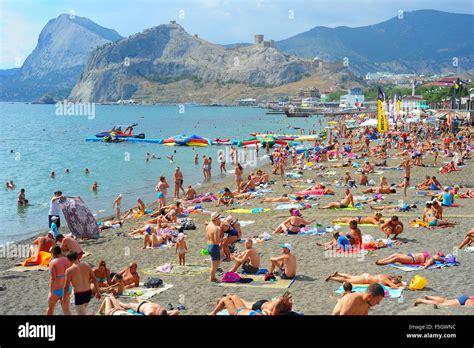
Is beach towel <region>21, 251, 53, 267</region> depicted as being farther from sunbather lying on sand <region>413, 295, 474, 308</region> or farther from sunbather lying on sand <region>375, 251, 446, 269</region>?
sunbather lying on sand <region>413, 295, 474, 308</region>

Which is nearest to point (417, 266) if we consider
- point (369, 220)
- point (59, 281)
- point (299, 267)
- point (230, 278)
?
point (299, 267)

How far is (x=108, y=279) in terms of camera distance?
34.0ft

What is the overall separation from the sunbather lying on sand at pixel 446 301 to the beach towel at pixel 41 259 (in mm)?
8376

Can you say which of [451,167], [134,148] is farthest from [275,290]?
[134,148]

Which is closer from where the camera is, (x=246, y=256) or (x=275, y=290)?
(x=275, y=290)

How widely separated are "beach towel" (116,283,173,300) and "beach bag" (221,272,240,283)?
40.6 inches

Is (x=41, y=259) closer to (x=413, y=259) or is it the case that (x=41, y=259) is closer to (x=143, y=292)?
(x=143, y=292)

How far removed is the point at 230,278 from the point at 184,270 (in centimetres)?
157

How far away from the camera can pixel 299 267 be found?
11.6 meters

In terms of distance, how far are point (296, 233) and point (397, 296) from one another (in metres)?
5.88

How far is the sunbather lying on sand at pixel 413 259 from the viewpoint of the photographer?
11.1 metres

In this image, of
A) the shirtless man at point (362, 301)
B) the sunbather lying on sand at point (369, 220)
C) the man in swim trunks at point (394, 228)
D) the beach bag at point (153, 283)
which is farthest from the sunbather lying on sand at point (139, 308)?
the sunbather lying on sand at point (369, 220)

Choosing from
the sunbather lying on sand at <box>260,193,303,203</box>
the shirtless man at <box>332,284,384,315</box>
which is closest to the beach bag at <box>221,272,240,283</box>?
the shirtless man at <box>332,284,384,315</box>
